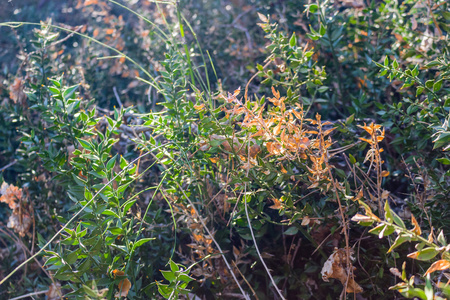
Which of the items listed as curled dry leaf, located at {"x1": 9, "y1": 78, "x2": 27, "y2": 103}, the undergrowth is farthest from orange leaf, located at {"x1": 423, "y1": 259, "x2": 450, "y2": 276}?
curled dry leaf, located at {"x1": 9, "y1": 78, "x2": 27, "y2": 103}

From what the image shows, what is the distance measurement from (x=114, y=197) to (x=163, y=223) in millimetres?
421

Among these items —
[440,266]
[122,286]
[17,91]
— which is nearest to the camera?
[440,266]

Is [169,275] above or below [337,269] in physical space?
above

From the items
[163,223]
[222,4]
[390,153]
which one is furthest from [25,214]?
[222,4]

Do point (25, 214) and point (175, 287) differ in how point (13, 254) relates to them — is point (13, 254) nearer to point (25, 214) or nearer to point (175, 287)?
point (25, 214)

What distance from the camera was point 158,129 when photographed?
121 centimetres

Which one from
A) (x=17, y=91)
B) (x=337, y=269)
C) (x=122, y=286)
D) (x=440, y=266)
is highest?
(x=17, y=91)

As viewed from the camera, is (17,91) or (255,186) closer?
(255,186)

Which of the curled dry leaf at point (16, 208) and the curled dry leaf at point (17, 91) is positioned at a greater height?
the curled dry leaf at point (17, 91)

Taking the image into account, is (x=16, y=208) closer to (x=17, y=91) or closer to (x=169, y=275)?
(x=17, y=91)

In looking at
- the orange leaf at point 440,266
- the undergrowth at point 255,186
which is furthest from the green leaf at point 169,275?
the orange leaf at point 440,266

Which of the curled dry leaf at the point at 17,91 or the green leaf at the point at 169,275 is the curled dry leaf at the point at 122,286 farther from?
the curled dry leaf at the point at 17,91

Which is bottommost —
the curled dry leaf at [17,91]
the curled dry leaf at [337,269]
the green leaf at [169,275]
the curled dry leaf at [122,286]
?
the curled dry leaf at [337,269]

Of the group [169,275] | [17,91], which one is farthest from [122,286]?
[17,91]
